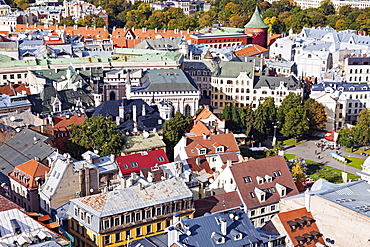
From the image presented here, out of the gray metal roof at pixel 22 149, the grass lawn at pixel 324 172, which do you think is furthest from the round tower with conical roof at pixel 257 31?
the gray metal roof at pixel 22 149

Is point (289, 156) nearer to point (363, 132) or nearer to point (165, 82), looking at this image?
point (363, 132)

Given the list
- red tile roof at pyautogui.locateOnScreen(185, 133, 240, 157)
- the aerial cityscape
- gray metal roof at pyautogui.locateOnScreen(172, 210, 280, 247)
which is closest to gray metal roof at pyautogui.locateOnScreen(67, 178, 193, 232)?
the aerial cityscape

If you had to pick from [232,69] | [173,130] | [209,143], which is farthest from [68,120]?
[232,69]

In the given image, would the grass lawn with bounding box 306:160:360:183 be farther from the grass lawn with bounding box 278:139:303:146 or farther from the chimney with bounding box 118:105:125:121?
the chimney with bounding box 118:105:125:121

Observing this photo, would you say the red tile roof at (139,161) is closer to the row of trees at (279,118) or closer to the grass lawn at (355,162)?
the row of trees at (279,118)

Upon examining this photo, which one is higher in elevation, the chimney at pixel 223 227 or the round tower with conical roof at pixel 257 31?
the round tower with conical roof at pixel 257 31

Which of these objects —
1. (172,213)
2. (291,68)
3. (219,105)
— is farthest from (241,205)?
(291,68)

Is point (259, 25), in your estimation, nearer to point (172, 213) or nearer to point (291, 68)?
point (291, 68)
